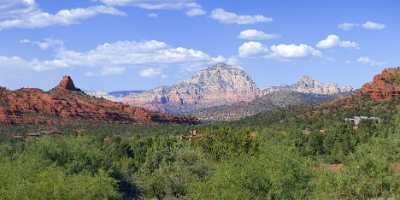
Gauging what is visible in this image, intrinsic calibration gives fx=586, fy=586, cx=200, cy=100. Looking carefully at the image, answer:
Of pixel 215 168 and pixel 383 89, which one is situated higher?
pixel 383 89

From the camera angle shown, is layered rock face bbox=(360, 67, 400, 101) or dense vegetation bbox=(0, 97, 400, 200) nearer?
dense vegetation bbox=(0, 97, 400, 200)

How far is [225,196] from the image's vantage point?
5309 cm

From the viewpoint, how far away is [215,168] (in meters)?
84.3

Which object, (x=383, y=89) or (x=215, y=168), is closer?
(x=215, y=168)

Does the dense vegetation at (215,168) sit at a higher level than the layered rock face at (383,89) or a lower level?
lower

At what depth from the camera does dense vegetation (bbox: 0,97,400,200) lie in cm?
5544

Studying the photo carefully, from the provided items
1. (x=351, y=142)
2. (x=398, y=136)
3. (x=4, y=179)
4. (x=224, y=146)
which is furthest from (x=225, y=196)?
(x=351, y=142)

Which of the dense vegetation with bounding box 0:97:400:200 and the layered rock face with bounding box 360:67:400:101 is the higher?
the layered rock face with bounding box 360:67:400:101

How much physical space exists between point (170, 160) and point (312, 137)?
1343 inches

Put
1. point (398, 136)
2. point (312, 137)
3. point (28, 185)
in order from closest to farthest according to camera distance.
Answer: point (28, 185), point (398, 136), point (312, 137)

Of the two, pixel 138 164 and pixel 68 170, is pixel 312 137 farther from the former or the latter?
pixel 68 170

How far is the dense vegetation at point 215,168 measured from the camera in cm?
5544

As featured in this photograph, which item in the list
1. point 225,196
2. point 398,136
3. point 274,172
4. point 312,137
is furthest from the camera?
point 312,137

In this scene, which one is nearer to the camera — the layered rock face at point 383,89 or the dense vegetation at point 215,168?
the dense vegetation at point 215,168
